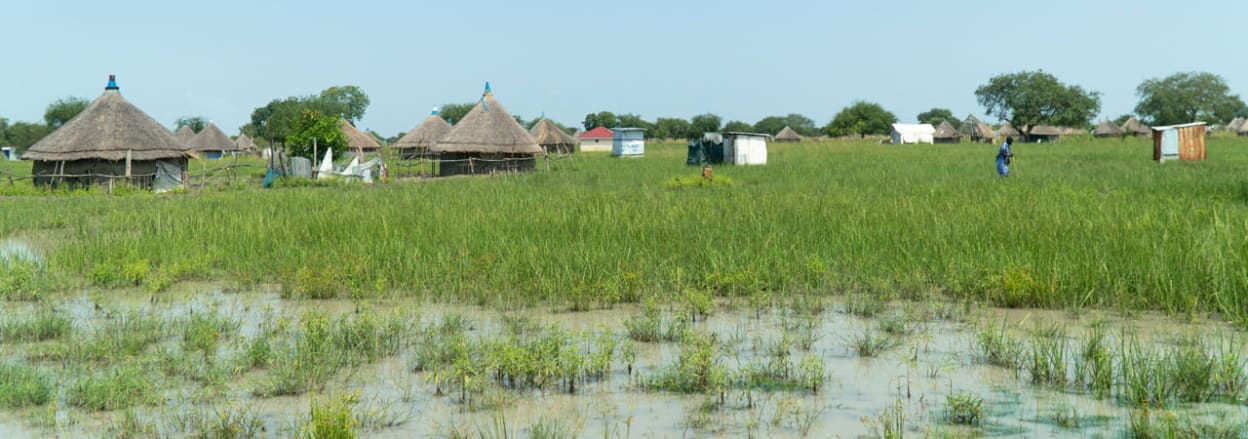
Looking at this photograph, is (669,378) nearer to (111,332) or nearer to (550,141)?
(111,332)

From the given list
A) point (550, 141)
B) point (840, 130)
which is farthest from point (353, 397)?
Answer: point (840, 130)

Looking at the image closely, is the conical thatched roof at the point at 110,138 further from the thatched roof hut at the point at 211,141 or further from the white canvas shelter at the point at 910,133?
the white canvas shelter at the point at 910,133

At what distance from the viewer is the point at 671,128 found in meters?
90.7

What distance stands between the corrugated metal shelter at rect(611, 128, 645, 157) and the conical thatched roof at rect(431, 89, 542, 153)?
1317cm

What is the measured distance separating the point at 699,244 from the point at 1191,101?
86.5m

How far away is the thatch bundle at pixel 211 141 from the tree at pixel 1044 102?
5350 cm

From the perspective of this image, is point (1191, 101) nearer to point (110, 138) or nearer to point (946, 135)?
point (946, 135)

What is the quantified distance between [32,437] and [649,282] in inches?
158

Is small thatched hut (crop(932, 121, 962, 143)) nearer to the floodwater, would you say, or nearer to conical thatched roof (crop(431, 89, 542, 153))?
conical thatched roof (crop(431, 89, 542, 153))

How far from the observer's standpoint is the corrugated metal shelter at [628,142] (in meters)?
40.4

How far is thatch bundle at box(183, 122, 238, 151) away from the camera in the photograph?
1769 inches

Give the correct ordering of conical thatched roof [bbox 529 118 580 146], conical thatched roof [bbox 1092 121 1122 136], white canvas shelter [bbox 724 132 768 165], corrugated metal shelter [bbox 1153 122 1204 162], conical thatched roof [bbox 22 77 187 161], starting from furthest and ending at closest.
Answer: conical thatched roof [bbox 1092 121 1122 136]
conical thatched roof [bbox 529 118 580 146]
white canvas shelter [bbox 724 132 768 165]
corrugated metal shelter [bbox 1153 122 1204 162]
conical thatched roof [bbox 22 77 187 161]

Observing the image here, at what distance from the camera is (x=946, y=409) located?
12.1 ft

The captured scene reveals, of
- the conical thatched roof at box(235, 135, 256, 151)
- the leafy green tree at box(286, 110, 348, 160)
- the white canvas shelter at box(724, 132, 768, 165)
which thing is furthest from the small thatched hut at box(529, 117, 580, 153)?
the conical thatched roof at box(235, 135, 256, 151)
